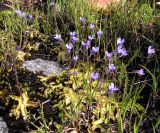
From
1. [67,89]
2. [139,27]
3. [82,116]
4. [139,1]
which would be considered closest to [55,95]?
[67,89]

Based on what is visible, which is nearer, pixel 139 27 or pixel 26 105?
pixel 26 105

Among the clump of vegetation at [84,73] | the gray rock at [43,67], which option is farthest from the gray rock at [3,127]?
the gray rock at [43,67]

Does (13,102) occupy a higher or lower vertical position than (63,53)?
lower

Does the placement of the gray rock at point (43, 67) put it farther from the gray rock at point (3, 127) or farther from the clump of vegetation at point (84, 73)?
the gray rock at point (3, 127)

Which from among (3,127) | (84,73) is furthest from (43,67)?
(3,127)

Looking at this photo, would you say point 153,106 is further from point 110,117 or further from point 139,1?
point 139,1

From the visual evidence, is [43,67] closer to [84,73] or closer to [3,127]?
[84,73]
